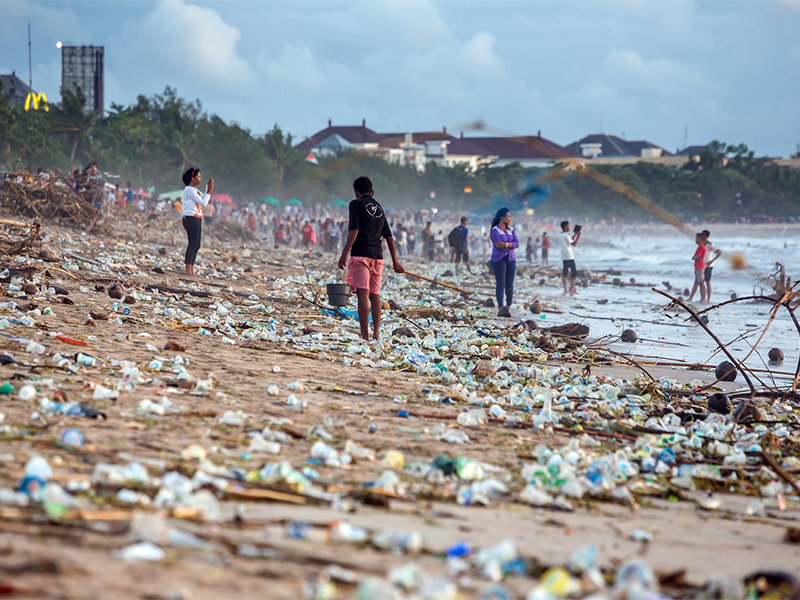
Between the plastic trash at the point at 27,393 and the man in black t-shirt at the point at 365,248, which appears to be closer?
the plastic trash at the point at 27,393

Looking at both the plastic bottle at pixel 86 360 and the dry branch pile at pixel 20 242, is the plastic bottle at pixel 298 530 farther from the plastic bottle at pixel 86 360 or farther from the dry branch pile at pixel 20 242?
the dry branch pile at pixel 20 242

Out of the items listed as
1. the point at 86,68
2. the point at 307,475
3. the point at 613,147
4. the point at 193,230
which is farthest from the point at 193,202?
the point at 613,147

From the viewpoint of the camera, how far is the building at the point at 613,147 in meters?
110

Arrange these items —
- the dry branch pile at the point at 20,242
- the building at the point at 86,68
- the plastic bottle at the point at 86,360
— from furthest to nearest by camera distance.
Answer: the building at the point at 86,68 → the dry branch pile at the point at 20,242 → the plastic bottle at the point at 86,360

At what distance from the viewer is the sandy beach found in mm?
1852

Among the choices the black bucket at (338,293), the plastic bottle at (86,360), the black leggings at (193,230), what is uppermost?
the black leggings at (193,230)

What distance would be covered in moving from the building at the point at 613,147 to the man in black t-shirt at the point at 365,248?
10654 cm

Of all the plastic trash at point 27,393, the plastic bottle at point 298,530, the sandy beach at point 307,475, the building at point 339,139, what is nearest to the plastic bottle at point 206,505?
the sandy beach at point 307,475

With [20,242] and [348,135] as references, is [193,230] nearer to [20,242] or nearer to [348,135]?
[20,242]

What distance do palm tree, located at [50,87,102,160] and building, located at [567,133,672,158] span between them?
78849mm

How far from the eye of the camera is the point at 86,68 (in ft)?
221

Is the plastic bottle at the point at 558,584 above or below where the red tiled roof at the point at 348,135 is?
below

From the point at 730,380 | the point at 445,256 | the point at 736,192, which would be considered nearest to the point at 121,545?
the point at 730,380

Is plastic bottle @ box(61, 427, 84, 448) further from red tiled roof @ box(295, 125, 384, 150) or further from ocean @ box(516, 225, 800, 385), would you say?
red tiled roof @ box(295, 125, 384, 150)
